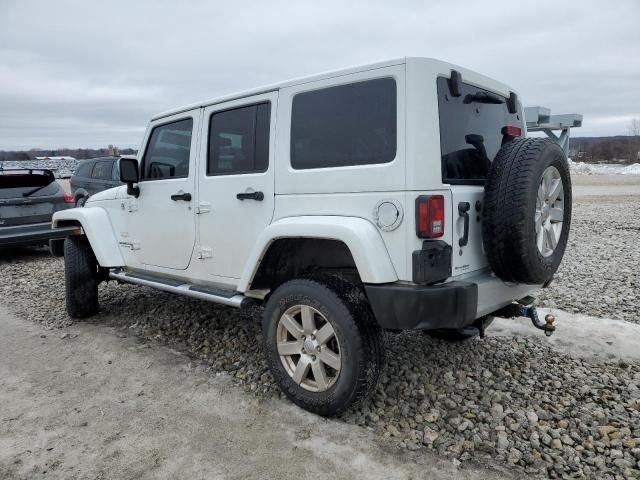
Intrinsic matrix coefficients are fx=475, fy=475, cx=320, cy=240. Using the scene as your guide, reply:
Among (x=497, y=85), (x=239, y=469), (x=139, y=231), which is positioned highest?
(x=497, y=85)

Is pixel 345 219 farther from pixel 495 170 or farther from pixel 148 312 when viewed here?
pixel 148 312

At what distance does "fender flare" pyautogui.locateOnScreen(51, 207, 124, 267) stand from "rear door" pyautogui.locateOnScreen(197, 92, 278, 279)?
1350mm

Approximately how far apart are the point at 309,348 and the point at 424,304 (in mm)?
823

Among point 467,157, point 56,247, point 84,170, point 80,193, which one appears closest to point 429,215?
point 467,157

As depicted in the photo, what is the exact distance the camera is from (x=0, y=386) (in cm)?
350

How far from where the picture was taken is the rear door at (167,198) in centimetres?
382

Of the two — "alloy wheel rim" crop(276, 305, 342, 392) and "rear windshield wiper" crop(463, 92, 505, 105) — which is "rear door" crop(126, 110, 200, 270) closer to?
"alloy wheel rim" crop(276, 305, 342, 392)

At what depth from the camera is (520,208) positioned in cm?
263

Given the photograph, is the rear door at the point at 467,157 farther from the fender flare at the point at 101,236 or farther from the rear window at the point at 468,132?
the fender flare at the point at 101,236

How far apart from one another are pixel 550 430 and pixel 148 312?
399cm

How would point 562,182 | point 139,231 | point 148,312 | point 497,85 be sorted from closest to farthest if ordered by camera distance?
1. point 562,182
2. point 497,85
3. point 139,231
4. point 148,312

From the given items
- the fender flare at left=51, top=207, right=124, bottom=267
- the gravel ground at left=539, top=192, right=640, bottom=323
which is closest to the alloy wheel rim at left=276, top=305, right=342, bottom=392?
the fender flare at left=51, top=207, right=124, bottom=267

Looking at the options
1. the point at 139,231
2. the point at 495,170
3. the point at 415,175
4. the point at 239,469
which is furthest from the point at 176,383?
the point at 495,170

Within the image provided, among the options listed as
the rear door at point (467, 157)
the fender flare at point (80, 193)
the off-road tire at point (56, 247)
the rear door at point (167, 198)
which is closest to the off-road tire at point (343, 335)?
the rear door at point (467, 157)
